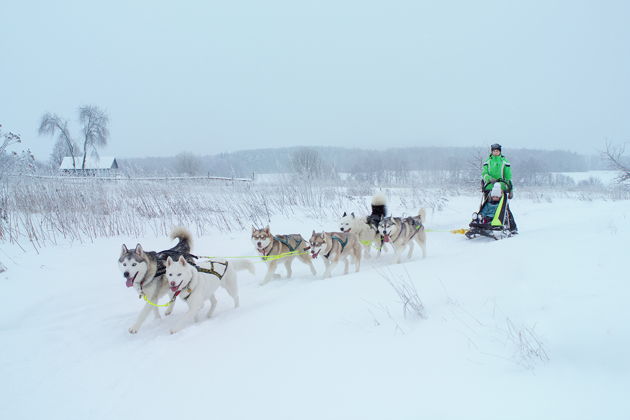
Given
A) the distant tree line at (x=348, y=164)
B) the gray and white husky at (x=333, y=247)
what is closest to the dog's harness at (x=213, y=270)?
the gray and white husky at (x=333, y=247)

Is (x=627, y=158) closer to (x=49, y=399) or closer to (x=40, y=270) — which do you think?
(x=49, y=399)

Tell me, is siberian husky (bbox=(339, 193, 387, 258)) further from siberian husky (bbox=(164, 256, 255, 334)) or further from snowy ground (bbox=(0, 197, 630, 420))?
siberian husky (bbox=(164, 256, 255, 334))

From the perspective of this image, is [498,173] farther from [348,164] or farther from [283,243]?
[348,164]

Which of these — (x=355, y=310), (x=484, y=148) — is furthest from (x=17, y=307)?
(x=484, y=148)

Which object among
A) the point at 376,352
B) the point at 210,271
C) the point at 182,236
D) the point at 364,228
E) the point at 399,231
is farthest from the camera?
the point at 364,228

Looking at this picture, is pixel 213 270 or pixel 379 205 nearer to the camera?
pixel 213 270

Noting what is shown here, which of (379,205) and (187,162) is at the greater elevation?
(187,162)

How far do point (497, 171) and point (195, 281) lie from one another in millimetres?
6886

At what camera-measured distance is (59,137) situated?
1388 inches

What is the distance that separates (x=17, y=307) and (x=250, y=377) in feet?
14.3

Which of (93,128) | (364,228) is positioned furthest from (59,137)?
(364,228)

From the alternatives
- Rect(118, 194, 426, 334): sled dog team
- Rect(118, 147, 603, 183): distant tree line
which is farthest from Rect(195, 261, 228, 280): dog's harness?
Rect(118, 147, 603, 183): distant tree line

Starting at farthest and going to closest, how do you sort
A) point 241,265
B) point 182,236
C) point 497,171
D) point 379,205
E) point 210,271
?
point 379,205, point 497,171, point 182,236, point 241,265, point 210,271

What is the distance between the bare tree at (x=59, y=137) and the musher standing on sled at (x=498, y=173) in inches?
1380
